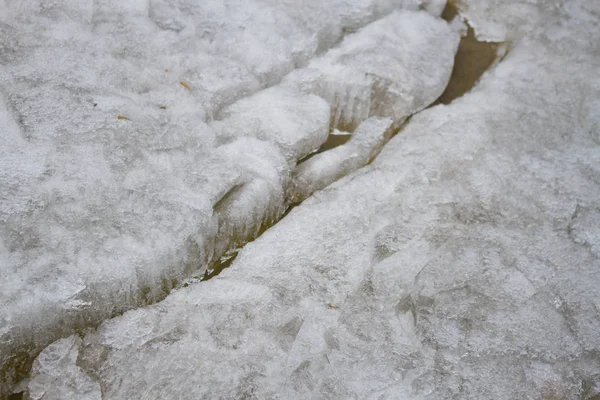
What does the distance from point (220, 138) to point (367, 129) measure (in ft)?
1.78

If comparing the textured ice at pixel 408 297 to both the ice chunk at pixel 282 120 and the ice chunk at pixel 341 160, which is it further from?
the ice chunk at pixel 282 120

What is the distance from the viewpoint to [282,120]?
1690 millimetres

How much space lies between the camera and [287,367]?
118 centimetres

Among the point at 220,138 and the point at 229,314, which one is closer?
the point at 229,314

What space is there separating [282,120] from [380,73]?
484 mm

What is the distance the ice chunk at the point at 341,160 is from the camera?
Result: 1.62 m

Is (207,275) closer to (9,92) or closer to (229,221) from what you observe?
(229,221)

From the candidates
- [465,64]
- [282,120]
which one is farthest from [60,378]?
[465,64]

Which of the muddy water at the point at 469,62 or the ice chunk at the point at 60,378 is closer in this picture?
the ice chunk at the point at 60,378

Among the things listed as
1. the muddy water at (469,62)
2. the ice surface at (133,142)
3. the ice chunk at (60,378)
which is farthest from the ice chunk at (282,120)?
the ice chunk at (60,378)

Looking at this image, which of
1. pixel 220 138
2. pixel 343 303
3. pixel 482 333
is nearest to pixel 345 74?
pixel 220 138

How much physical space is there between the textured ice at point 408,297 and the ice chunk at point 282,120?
0.65 ft

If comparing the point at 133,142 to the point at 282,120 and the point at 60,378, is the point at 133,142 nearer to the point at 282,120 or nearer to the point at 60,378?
the point at 282,120

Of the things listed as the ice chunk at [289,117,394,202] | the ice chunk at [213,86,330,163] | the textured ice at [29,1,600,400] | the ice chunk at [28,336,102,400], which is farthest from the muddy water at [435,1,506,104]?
the ice chunk at [28,336,102,400]
